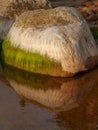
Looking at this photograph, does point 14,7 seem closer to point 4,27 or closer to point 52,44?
point 4,27

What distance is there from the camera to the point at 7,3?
16.4 meters

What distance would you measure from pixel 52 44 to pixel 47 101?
2044mm

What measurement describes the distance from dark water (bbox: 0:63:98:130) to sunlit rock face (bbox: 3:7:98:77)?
11.6 inches

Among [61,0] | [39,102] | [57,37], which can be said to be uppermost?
[57,37]

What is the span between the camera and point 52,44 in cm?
1285

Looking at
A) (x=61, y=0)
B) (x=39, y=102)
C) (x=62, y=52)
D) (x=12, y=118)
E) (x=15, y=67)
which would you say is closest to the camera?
(x=12, y=118)

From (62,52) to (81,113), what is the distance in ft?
8.63

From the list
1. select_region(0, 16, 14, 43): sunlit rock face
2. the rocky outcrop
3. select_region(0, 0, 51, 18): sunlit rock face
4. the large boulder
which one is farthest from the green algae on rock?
the rocky outcrop

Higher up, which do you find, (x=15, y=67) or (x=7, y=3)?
(x=7, y=3)

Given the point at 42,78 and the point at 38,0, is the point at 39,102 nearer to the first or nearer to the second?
the point at 42,78

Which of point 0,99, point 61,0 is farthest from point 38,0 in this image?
point 61,0

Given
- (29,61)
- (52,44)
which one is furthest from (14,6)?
(52,44)

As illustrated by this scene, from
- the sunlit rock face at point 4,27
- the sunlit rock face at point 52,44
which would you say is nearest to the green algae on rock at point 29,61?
→ the sunlit rock face at point 52,44

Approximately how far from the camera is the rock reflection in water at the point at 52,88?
11.4 meters
